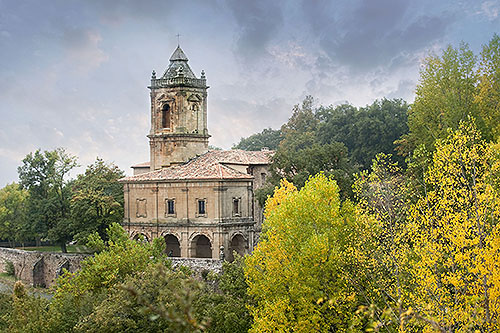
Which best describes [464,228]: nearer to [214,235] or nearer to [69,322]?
[69,322]

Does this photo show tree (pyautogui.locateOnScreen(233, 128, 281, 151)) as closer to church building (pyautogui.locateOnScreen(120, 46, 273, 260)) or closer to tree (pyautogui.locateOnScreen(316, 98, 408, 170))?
tree (pyautogui.locateOnScreen(316, 98, 408, 170))

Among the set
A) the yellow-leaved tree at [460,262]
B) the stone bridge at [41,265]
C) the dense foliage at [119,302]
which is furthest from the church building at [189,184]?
the yellow-leaved tree at [460,262]

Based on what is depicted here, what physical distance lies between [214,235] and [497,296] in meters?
29.5

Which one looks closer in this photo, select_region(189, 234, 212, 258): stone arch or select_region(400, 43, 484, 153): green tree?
select_region(400, 43, 484, 153): green tree

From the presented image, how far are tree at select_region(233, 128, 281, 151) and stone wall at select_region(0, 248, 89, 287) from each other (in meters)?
52.6

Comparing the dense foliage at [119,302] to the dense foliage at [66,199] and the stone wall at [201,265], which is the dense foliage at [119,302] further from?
the dense foliage at [66,199]

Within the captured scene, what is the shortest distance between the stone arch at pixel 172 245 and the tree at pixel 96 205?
579 centimetres

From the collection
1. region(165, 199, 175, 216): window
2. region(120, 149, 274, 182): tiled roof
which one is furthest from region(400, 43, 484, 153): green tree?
region(165, 199, 175, 216): window

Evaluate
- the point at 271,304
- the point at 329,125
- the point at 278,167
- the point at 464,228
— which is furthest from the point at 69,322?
the point at 329,125

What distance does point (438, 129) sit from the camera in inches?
1467

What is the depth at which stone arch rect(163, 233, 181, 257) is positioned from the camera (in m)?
46.8

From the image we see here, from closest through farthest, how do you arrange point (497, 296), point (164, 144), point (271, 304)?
point (497, 296), point (271, 304), point (164, 144)

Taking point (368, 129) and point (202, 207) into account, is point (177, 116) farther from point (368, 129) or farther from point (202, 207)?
point (368, 129)

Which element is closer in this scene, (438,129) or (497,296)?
(497,296)
